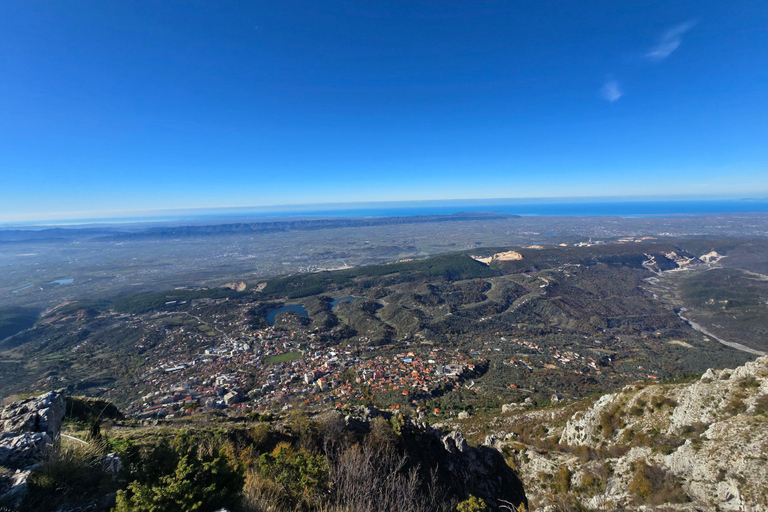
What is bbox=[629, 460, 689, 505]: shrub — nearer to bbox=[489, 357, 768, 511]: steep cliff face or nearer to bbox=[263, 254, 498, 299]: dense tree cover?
bbox=[489, 357, 768, 511]: steep cliff face

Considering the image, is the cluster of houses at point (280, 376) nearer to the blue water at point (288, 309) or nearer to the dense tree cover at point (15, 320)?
the blue water at point (288, 309)

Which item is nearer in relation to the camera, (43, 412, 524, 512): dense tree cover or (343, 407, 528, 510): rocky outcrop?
(43, 412, 524, 512): dense tree cover

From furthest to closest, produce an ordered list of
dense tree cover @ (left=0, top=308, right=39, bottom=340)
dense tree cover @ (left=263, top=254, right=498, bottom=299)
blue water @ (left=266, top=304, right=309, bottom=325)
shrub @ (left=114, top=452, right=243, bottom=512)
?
dense tree cover @ (left=263, top=254, right=498, bottom=299)
blue water @ (left=266, top=304, right=309, bottom=325)
dense tree cover @ (left=0, top=308, right=39, bottom=340)
shrub @ (left=114, top=452, right=243, bottom=512)

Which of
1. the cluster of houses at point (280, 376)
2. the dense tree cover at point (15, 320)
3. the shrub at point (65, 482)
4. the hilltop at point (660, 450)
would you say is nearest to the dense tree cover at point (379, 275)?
the cluster of houses at point (280, 376)

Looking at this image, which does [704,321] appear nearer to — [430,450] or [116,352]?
[430,450]

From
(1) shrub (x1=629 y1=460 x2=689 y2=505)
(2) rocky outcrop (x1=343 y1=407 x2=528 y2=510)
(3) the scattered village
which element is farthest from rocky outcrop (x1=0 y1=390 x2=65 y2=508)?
(3) the scattered village

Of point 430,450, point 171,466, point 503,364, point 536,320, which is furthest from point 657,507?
point 536,320
